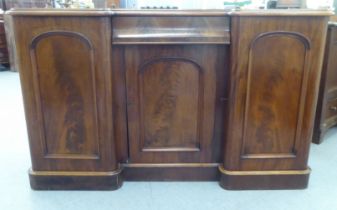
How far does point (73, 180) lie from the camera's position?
1639 mm

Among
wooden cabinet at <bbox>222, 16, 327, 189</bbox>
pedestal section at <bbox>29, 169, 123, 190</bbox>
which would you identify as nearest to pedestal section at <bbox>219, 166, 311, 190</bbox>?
wooden cabinet at <bbox>222, 16, 327, 189</bbox>

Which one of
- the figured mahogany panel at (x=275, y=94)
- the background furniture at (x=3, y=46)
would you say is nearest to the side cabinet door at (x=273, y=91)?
the figured mahogany panel at (x=275, y=94)

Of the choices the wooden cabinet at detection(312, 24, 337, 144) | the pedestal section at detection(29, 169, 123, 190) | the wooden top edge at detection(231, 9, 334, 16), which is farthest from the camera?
the wooden cabinet at detection(312, 24, 337, 144)

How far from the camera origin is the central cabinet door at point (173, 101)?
5.02ft

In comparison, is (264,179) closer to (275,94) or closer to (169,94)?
(275,94)

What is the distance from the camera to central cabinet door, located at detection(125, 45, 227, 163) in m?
1.53

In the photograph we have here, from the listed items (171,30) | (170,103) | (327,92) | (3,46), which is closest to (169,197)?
(170,103)

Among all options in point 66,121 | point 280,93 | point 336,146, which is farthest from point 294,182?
point 66,121

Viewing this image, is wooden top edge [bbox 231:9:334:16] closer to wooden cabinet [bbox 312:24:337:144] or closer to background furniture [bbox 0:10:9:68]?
wooden cabinet [bbox 312:24:337:144]

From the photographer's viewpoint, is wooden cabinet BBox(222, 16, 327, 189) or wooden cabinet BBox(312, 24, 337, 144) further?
wooden cabinet BBox(312, 24, 337, 144)

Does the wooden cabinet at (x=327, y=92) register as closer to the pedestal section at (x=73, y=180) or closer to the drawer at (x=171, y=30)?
the drawer at (x=171, y=30)

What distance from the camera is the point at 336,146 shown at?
7.30 feet

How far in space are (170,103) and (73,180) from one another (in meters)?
0.68

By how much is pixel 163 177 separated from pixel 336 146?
4.51 ft
